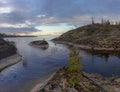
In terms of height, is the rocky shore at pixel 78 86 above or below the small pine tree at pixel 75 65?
below

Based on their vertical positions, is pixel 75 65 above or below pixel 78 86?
above

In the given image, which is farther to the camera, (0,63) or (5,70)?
(0,63)

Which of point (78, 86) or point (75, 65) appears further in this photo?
point (75, 65)

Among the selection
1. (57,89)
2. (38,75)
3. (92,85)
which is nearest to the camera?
(57,89)

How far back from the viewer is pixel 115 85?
41531 mm

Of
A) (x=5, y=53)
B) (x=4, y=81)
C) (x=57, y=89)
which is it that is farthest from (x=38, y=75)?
(x=5, y=53)

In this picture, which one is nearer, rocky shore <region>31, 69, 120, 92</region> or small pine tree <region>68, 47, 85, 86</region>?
rocky shore <region>31, 69, 120, 92</region>

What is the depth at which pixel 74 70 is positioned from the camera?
41.8 metres

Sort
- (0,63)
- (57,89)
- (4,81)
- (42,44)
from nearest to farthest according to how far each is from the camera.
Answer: (57,89) → (4,81) → (0,63) → (42,44)

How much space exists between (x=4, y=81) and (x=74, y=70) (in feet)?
59.2

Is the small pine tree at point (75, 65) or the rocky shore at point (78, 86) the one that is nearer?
the rocky shore at point (78, 86)

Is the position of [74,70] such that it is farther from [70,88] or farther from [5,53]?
[5,53]

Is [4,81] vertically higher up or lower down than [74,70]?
lower down

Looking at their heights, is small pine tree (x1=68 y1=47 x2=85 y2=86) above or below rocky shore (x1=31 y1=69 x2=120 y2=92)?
above
